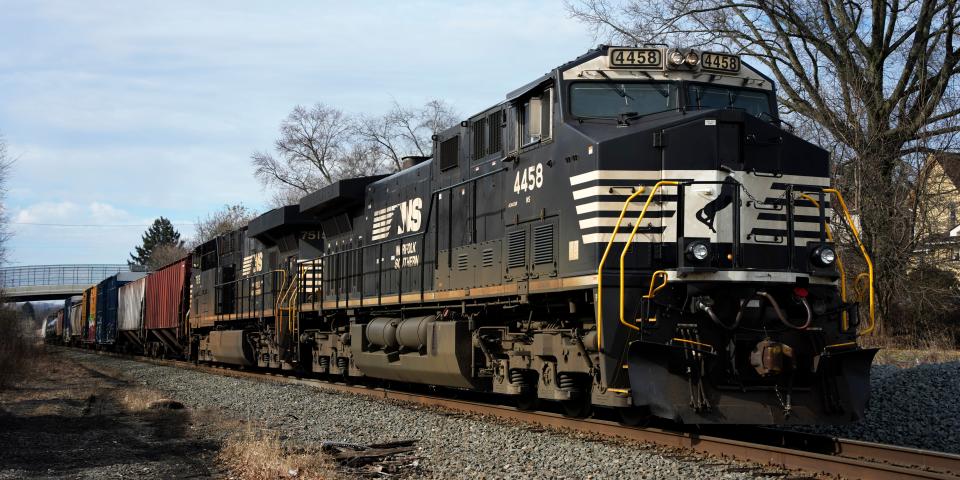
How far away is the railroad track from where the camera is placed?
262 inches

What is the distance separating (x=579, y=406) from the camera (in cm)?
980

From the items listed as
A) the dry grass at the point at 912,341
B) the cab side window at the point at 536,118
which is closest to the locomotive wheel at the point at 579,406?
the cab side window at the point at 536,118

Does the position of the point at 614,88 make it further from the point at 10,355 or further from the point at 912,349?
the point at 10,355

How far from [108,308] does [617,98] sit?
37.2 meters

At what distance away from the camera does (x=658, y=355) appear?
7.77m

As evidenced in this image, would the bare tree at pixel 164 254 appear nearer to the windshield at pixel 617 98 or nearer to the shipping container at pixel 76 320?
the shipping container at pixel 76 320

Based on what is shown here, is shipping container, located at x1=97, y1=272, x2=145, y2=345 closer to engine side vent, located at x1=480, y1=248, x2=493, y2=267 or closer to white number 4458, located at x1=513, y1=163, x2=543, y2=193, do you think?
engine side vent, located at x1=480, y1=248, x2=493, y2=267

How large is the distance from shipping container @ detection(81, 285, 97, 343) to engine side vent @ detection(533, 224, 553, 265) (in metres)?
39.1

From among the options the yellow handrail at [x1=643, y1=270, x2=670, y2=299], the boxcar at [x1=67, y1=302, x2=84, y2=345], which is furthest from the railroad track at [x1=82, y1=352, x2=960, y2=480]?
the boxcar at [x1=67, y1=302, x2=84, y2=345]

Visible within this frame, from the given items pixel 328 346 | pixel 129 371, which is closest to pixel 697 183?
pixel 328 346

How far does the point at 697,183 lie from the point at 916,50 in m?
18.4

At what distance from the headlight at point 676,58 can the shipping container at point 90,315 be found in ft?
133

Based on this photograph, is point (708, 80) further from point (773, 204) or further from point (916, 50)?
point (916, 50)

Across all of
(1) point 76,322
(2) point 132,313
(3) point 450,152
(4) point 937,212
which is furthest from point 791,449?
(1) point 76,322
